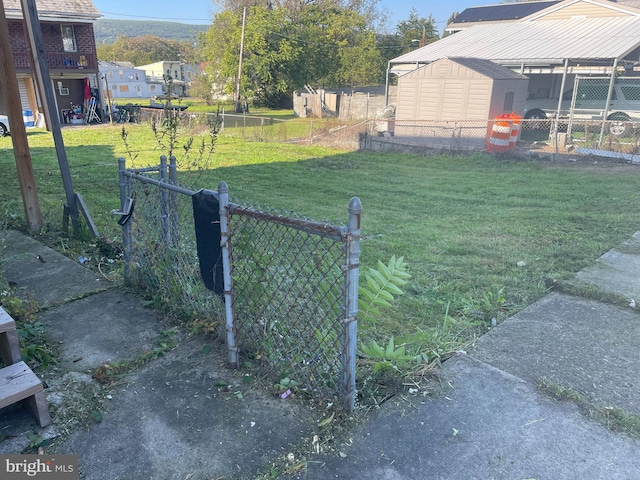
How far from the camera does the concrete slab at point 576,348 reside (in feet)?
9.45

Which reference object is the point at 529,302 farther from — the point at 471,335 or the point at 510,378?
the point at 510,378

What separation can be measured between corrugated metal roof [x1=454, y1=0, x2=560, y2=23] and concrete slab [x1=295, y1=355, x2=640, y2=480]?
102 feet

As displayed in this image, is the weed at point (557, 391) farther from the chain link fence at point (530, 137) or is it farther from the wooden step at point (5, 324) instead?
the chain link fence at point (530, 137)

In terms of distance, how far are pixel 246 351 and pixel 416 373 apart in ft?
3.64

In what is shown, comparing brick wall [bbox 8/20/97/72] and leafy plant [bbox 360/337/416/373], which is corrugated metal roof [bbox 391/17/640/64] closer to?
brick wall [bbox 8/20/97/72]

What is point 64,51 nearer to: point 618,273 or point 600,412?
point 618,273

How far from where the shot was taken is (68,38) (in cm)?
2503

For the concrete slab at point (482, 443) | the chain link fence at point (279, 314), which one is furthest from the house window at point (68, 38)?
the concrete slab at point (482, 443)

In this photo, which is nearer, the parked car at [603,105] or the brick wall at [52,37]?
the parked car at [603,105]

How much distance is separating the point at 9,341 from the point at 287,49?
3472 centimetres

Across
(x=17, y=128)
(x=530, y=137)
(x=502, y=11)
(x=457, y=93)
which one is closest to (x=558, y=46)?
(x=530, y=137)

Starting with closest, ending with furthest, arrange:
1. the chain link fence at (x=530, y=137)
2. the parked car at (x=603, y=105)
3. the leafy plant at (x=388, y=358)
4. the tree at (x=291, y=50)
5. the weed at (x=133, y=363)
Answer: the leafy plant at (x=388, y=358), the weed at (x=133, y=363), the chain link fence at (x=530, y=137), the parked car at (x=603, y=105), the tree at (x=291, y=50)

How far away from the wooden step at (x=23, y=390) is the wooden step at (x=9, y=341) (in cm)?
11

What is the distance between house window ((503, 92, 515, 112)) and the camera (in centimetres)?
1663
